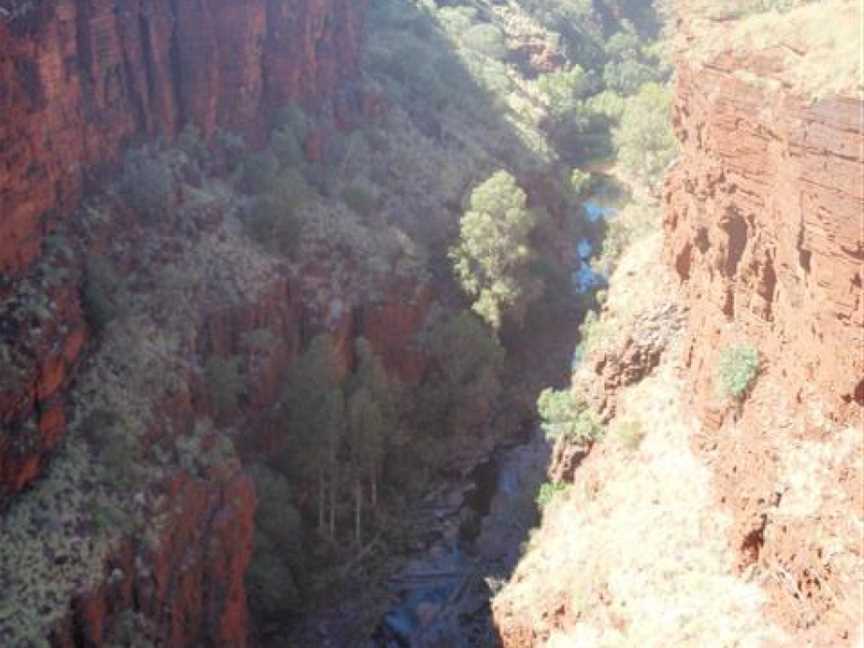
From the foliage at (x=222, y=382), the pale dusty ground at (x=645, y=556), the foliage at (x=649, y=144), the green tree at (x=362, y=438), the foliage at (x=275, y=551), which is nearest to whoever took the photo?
the pale dusty ground at (x=645, y=556)

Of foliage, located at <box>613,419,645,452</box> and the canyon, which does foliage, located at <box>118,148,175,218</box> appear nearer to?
the canyon

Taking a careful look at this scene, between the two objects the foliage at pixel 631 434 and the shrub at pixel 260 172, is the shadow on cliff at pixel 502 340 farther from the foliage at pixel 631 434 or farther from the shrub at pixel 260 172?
the shrub at pixel 260 172

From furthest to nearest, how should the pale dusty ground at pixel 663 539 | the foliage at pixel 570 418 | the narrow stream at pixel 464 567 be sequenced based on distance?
1. the narrow stream at pixel 464 567
2. the foliage at pixel 570 418
3. the pale dusty ground at pixel 663 539

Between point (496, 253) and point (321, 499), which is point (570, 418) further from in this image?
point (496, 253)

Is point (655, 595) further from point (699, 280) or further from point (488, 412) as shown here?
point (488, 412)

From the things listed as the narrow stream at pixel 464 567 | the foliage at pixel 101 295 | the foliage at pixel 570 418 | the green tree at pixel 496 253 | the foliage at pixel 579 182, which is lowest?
the narrow stream at pixel 464 567

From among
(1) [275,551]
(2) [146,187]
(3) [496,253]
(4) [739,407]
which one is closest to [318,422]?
(1) [275,551]

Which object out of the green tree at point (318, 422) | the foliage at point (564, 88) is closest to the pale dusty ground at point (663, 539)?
the green tree at point (318, 422)

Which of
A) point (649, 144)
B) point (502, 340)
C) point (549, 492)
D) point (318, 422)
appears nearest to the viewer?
point (549, 492)
